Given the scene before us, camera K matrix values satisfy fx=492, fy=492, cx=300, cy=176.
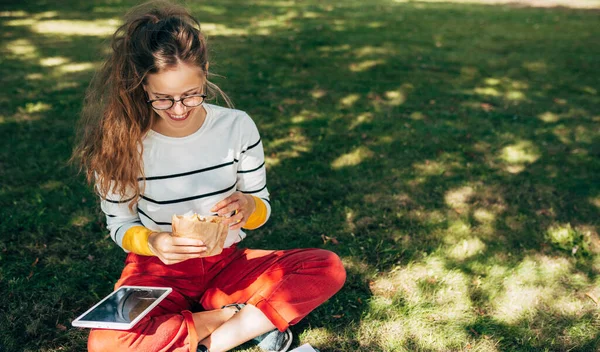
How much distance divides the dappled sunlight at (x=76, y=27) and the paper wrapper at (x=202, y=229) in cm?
812

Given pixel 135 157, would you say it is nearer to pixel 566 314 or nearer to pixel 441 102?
pixel 566 314

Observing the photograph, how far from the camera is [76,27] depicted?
10.1 metres

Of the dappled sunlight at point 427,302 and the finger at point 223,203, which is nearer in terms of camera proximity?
the finger at point 223,203

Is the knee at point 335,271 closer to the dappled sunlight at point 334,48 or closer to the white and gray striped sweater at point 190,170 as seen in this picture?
the white and gray striped sweater at point 190,170

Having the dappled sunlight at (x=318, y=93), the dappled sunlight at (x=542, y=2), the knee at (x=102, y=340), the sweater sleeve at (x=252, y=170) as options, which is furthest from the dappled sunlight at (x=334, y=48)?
the dappled sunlight at (x=542, y=2)

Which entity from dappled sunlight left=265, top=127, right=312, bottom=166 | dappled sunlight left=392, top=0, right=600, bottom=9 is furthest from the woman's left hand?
dappled sunlight left=392, top=0, right=600, bottom=9

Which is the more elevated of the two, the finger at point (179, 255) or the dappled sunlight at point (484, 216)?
the finger at point (179, 255)

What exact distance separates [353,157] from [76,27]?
769 centimetres

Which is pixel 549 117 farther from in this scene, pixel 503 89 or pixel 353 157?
pixel 353 157

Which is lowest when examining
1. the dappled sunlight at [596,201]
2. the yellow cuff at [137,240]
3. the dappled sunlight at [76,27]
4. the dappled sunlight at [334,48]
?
the dappled sunlight at [596,201]

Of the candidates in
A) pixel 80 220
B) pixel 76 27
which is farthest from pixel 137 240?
pixel 76 27

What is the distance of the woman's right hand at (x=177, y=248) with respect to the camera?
7.76 feet

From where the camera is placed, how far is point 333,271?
9.21 ft

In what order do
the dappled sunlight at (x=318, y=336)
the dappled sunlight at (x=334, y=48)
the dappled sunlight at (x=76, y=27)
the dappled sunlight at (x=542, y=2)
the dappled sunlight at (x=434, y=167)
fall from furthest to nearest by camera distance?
the dappled sunlight at (x=542, y=2) < the dappled sunlight at (x=76, y=27) < the dappled sunlight at (x=334, y=48) < the dappled sunlight at (x=434, y=167) < the dappled sunlight at (x=318, y=336)
